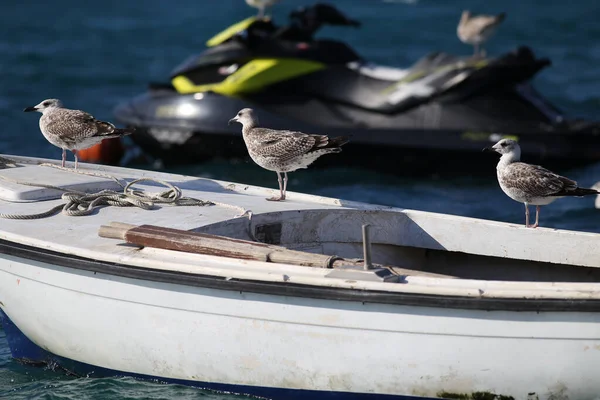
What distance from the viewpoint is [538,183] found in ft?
24.6

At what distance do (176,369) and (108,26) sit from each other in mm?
20411

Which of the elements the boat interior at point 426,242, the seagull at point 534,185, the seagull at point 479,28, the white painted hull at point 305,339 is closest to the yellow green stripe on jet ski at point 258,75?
the seagull at point 479,28

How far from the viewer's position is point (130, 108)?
14.3 m

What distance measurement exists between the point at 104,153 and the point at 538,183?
853 centimetres

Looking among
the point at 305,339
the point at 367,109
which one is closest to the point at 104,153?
the point at 367,109

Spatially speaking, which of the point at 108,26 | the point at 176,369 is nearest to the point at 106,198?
the point at 176,369

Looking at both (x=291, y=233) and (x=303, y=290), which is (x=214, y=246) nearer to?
(x=303, y=290)

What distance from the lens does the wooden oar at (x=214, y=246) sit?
6.49m

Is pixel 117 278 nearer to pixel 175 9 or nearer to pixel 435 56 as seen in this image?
pixel 435 56

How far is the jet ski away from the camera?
13.5 metres

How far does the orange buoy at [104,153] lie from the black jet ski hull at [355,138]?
2.47 ft

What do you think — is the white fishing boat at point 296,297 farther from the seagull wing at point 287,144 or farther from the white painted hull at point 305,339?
the seagull wing at point 287,144

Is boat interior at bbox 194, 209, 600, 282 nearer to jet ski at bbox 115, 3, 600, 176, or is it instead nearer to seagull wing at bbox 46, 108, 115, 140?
seagull wing at bbox 46, 108, 115, 140

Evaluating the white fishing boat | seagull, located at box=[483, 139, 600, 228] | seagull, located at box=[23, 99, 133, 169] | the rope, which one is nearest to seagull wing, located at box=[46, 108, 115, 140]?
seagull, located at box=[23, 99, 133, 169]
